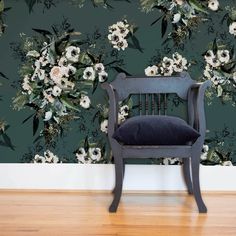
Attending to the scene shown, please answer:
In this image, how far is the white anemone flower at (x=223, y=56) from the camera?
7.72ft

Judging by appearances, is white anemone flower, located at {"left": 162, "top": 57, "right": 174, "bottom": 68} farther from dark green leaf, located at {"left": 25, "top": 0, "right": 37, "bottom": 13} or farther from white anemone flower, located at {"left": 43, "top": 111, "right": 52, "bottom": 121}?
dark green leaf, located at {"left": 25, "top": 0, "right": 37, "bottom": 13}

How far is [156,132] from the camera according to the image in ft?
6.04

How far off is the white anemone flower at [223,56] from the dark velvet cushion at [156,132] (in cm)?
73

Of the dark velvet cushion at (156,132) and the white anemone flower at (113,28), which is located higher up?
the white anemone flower at (113,28)

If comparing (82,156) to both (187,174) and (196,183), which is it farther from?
(196,183)

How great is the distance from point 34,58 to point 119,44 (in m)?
0.60

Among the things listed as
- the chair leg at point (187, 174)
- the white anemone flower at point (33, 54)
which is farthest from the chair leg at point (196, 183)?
the white anemone flower at point (33, 54)

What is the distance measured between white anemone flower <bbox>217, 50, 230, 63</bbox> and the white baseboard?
71cm

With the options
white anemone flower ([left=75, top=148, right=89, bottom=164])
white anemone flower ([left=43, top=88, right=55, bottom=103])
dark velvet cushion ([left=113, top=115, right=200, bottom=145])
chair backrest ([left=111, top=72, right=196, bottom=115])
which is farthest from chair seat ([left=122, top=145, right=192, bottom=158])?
white anemone flower ([left=43, top=88, right=55, bottom=103])

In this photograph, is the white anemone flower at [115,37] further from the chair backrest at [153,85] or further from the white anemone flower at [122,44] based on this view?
the chair backrest at [153,85]

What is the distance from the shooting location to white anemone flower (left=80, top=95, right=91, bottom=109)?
2428mm

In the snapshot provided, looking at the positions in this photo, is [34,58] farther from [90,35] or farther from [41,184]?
[41,184]

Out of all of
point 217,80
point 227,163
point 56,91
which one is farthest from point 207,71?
point 56,91

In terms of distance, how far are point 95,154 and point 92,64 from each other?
62cm
